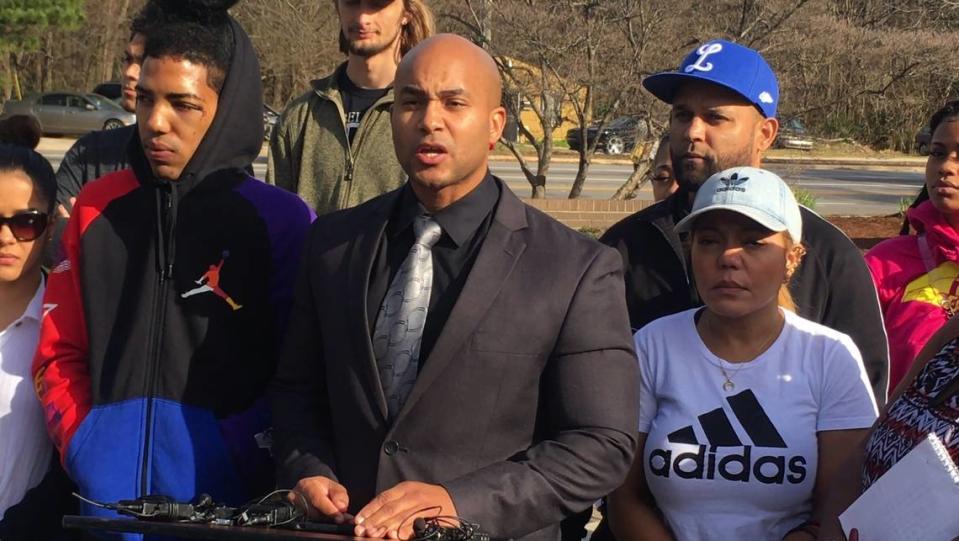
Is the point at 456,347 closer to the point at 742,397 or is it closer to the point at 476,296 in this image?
the point at 476,296

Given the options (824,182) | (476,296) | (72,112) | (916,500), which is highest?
(476,296)

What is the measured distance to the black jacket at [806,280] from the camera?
11.9 ft

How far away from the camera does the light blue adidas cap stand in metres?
3.32

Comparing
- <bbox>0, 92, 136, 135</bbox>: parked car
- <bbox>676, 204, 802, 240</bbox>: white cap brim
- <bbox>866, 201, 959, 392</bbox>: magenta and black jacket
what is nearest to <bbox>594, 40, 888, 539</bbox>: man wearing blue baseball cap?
<bbox>676, 204, 802, 240</bbox>: white cap brim

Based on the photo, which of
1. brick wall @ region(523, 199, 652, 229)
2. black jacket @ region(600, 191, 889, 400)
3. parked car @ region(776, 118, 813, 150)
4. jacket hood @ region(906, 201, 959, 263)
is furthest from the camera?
parked car @ region(776, 118, 813, 150)

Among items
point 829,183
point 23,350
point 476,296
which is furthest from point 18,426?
point 829,183

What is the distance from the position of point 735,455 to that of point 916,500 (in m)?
0.67

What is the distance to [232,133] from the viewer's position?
340cm

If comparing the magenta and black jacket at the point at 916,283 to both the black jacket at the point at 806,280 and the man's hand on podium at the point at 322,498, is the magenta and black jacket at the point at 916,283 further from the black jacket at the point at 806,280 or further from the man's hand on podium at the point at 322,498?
the man's hand on podium at the point at 322,498

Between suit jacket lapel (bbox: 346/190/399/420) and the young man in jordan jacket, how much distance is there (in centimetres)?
41

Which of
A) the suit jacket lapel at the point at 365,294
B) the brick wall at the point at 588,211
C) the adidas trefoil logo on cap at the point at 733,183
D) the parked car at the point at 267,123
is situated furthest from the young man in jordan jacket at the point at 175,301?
the brick wall at the point at 588,211

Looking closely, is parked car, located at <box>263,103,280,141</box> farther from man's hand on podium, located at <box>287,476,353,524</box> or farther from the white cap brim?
the white cap brim

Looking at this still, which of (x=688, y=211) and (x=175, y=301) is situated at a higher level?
(x=688, y=211)

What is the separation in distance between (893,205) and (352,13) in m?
19.7
